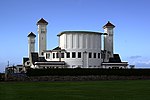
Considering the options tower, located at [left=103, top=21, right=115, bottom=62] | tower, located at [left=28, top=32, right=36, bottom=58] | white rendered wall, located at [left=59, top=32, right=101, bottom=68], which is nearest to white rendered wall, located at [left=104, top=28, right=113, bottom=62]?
tower, located at [left=103, top=21, right=115, bottom=62]

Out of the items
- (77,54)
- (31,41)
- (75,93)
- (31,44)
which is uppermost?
(31,41)

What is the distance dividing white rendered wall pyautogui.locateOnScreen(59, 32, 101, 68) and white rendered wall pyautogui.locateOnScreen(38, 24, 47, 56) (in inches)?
423

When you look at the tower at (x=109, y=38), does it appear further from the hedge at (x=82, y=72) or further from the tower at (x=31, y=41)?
the hedge at (x=82, y=72)

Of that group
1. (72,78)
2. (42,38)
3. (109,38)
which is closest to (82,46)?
(109,38)

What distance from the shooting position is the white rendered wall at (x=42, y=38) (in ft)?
327

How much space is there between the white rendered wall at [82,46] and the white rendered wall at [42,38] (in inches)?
423

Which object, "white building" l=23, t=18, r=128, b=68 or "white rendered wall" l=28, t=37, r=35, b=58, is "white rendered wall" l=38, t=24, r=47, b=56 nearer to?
"white building" l=23, t=18, r=128, b=68

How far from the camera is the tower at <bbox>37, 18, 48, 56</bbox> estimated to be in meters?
99.4

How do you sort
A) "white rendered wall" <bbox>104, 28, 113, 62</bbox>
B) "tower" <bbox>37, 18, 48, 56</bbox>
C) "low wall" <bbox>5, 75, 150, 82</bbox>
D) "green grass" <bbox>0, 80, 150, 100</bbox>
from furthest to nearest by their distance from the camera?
"white rendered wall" <bbox>104, 28, 113, 62</bbox> < "tower" <bbox>37, 18, 48, 56</bbox> < "low wall" <bbox>5, 75, 150, 82</bbox> < "green grass" <bbox>0, 80, 150, 100</bbox>

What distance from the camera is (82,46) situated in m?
89.8

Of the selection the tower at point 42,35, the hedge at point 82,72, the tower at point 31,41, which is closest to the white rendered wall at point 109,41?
the tower at point 42,35

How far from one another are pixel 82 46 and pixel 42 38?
1655cm

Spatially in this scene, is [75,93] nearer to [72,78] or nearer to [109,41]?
[72,78]

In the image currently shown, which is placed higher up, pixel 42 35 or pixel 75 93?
pixel 42 35
